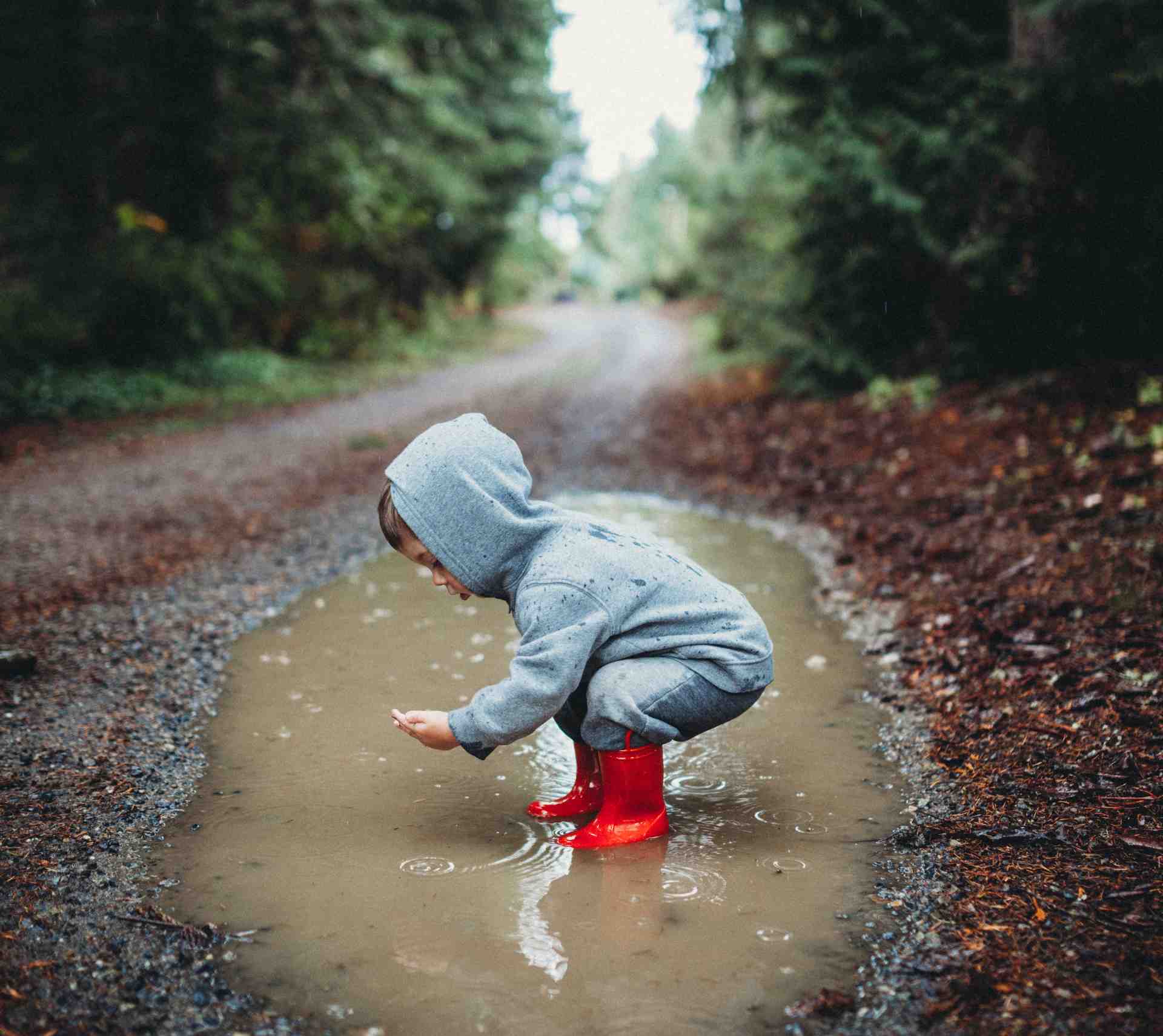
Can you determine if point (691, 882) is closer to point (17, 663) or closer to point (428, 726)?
point (428, 726)

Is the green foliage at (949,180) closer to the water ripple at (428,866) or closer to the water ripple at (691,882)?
the water ripple at (691,882)

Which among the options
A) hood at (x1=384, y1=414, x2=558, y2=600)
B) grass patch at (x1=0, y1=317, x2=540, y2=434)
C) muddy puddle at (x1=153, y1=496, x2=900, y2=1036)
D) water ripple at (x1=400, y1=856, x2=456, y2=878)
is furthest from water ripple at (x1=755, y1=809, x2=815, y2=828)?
grass patch at (x1=0, y1=317, x2=540, y2=434)

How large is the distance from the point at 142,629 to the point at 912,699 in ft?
11.4

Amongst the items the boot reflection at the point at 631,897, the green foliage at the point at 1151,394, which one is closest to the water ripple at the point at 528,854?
the boot reflection at the point at 631,897

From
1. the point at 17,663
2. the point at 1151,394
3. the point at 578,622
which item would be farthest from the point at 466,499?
the point at 1151,394

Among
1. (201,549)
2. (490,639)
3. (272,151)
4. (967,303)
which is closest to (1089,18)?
(967,303)

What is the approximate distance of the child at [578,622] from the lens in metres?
2.65

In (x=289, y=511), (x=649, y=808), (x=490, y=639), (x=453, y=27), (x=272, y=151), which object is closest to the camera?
(x=649, y=808)

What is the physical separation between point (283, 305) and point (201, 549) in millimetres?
12247

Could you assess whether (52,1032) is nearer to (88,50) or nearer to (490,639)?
(490,639)

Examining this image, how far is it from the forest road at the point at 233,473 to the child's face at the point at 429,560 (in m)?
2.86

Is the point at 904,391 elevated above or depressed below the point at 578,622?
below

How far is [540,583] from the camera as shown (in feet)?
8.77

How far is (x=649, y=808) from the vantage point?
2877 mm
